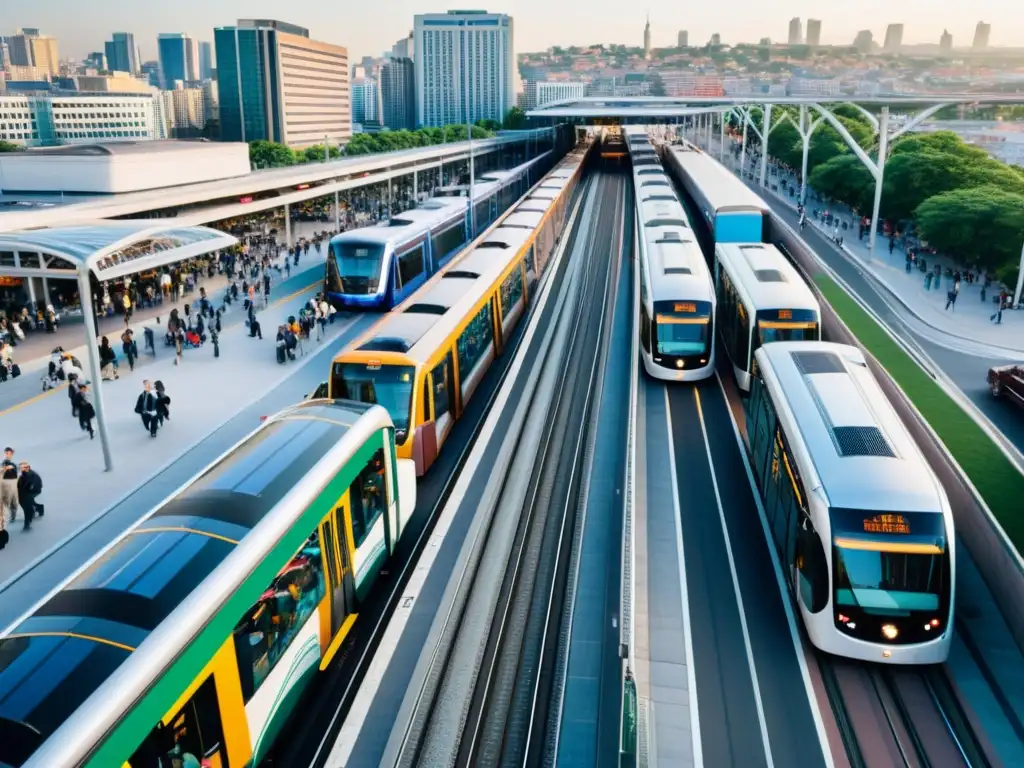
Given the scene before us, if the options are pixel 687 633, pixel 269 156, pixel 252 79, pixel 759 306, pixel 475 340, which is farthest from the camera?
pixel 252 79

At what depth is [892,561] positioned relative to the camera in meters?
10.7

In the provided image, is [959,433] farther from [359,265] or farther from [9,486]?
[359,265]

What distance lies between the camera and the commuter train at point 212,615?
6.40 m

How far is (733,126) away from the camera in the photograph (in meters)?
148

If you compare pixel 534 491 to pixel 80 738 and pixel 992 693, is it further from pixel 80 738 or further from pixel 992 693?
pixel 80 738

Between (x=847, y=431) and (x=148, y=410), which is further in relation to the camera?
(x=148, y=410)

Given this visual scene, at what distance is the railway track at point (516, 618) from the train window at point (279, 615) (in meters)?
2.16

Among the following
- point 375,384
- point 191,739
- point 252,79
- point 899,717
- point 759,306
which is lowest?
point 899,717

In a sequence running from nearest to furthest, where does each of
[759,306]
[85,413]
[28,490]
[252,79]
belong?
1. [28,490]
2. [85,413]
3. [759,306]
4. [252,79]

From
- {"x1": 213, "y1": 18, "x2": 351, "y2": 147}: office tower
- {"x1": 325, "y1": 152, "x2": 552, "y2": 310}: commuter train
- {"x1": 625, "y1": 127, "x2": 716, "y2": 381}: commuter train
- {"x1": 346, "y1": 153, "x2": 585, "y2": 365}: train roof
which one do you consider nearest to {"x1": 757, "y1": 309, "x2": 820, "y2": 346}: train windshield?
{"x1": 625, "y1": 127, "x2": 716, "y2": 381}: commuter train

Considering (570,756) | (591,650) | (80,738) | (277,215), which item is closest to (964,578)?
(591,650)

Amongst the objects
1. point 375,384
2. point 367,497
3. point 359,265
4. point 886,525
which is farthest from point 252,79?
point 886,525

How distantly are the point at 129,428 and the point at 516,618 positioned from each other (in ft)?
42.2

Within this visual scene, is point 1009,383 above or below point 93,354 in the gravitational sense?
below
